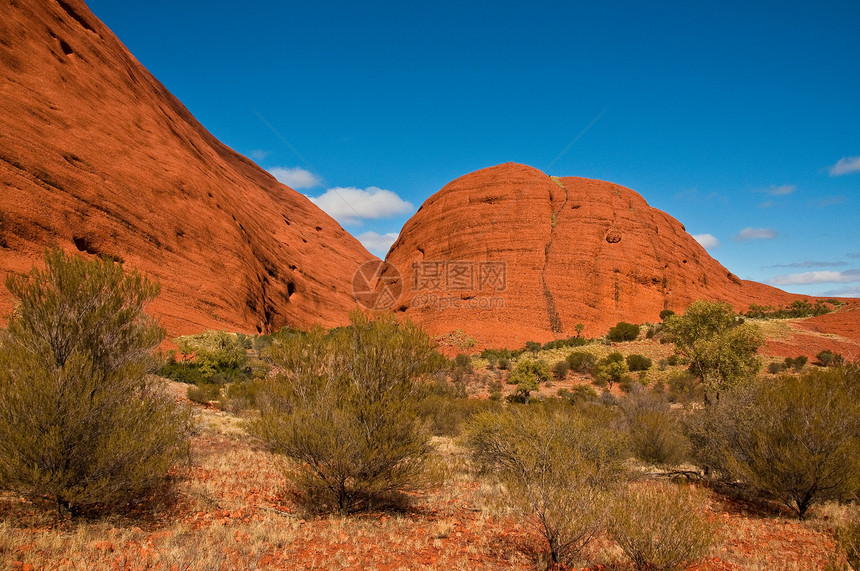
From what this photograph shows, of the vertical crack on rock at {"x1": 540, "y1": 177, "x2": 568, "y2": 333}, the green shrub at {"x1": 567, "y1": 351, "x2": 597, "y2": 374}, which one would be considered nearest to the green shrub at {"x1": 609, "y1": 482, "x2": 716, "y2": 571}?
the green shrub at {"x1": 567, "y1": 351, "x2": 597, "y2": 374}

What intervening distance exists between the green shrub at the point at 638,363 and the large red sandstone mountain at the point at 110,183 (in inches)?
990

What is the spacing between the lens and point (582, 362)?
25.5 metres

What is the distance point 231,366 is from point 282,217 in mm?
48674

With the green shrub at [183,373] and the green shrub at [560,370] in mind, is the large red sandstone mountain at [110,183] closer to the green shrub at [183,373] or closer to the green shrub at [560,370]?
the green shrub at [183,373]

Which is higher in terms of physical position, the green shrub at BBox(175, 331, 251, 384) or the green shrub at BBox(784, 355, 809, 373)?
the green shrub at BBox(175, 331, 251, 384)

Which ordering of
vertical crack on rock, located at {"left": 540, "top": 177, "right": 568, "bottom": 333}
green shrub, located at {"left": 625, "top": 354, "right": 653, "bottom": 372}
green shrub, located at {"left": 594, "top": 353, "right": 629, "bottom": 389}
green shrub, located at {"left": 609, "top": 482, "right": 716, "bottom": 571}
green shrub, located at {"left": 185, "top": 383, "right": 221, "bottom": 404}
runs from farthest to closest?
vertical crack on rock, located at {"left": 540, "top": 177, "right": 568, "bottom": 333} < green shrub, located at {"left": 625, "top": 354, "right": 653, "bottom": 372} < green shrub, located at {"left": 594, "top": 353, "right": 629, "bottom": 389} < green shrub, located at {"left": 185, "top": 383, "right": 221, "bottom": 404} < green shrub, located at {"left": 609, "top": 482, "right": 716, "bottom": 571}

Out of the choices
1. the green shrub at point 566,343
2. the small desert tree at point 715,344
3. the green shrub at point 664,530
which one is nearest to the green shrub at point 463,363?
the green shrub at point 566,343

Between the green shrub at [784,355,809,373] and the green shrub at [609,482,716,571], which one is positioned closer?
the green shrub at [609,482,716,571]

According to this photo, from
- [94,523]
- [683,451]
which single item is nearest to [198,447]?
[94,523]

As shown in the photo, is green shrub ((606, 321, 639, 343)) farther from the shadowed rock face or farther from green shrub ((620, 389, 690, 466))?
green shrub ((620, 389, 690, 466))

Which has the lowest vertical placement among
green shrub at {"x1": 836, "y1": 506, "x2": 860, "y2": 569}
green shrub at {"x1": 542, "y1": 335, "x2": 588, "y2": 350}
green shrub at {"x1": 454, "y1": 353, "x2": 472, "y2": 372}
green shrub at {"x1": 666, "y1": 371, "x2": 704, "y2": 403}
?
green shrub at {"x1": 666, "y1": 371, "x2": 704, "y2": 403}

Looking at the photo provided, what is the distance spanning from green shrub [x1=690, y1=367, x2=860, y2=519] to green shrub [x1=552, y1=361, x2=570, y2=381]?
17.0 metres

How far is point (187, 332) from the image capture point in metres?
25.1

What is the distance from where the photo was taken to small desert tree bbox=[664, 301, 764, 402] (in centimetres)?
1395
